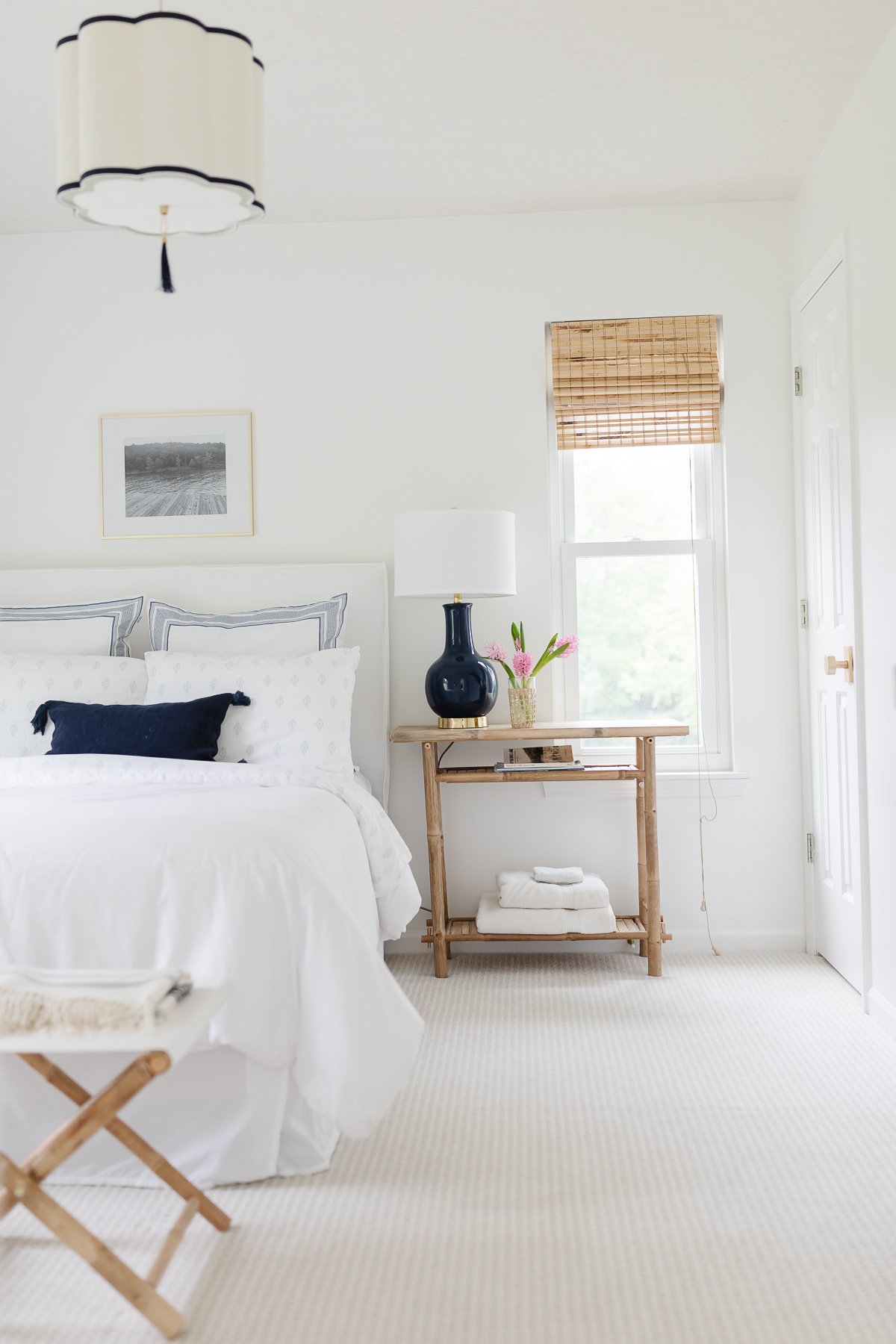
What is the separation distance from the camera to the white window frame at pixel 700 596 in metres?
3.93

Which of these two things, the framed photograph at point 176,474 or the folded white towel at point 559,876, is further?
the framed photograph at point 176,474

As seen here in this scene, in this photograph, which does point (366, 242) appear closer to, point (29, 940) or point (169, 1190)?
point (29, 940)

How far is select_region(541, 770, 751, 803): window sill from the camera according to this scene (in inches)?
152

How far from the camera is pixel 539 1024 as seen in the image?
121 inches

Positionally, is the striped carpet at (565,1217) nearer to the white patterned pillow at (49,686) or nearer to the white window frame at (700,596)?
the white window frame at (700,596)

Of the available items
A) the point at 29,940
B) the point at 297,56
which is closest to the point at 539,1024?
the point at 29,940

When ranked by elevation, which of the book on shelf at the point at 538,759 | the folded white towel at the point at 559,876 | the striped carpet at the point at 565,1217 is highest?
the book on shelf at the point at 538,759

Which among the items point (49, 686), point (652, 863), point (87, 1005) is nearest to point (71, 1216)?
point (87, 1005)

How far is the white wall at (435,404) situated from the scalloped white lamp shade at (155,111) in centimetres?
189

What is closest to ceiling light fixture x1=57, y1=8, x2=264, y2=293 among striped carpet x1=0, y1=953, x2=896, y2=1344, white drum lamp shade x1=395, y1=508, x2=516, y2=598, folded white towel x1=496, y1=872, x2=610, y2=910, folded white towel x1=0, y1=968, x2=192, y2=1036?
folded white towel x1=0, y1=968, x2=192, y2=1036

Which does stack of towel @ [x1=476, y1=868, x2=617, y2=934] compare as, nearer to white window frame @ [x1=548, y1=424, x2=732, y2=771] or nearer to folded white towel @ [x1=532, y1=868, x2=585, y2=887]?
folded white towel @ [x1=532, y1=868, x2=585, y2=887]

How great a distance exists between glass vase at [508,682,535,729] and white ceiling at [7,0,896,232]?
1.77 meters

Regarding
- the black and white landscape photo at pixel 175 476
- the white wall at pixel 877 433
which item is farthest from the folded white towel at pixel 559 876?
the black and white landscape photo at pixel 175 476

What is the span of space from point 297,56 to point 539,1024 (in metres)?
2.79
